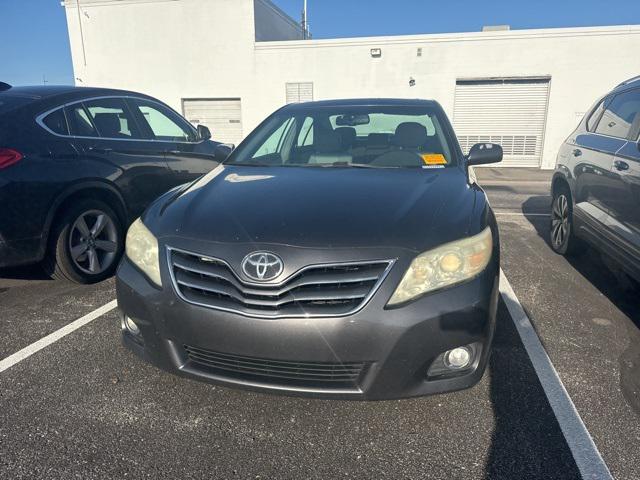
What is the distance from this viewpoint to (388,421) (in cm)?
221

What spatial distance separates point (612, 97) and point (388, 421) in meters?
3.93

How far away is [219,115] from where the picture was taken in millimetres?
17609

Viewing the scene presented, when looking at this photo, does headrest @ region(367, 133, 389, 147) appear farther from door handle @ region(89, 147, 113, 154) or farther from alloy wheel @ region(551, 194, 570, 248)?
alloy wheel @ region(551, 194, 570, 248)

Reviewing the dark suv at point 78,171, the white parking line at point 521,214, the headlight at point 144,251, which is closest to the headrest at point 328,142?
the dark suv at point 78,171

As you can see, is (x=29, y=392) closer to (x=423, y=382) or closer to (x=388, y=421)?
(x=388, y=421)

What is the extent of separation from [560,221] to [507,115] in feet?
39.4

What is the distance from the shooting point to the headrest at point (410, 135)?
3.38 metres

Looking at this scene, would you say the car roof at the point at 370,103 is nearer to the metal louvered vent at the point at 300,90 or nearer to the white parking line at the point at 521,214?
the white parking line at the point at 521,214

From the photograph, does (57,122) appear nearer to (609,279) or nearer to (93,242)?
(93,242)

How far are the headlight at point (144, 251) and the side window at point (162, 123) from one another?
2600 mm

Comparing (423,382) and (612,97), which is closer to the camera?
(423,382)

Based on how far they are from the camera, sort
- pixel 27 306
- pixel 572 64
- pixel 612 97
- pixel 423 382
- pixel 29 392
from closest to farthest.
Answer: pixel 423 382
pixel 29 392
pixel 27 306
pixel 612 97
pixel 572 64

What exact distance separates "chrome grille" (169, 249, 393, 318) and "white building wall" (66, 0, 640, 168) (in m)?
15.1

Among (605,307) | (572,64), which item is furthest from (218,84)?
(605,307)
